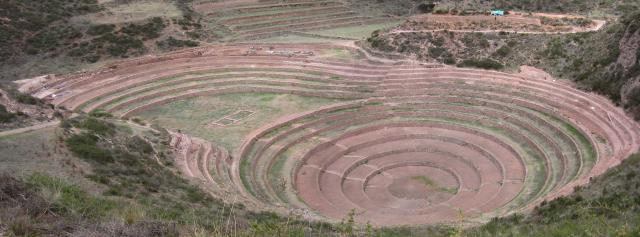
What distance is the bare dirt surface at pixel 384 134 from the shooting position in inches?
1122

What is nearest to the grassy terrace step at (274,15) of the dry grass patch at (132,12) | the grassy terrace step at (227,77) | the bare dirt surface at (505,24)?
the dry grass patch at (132,12)

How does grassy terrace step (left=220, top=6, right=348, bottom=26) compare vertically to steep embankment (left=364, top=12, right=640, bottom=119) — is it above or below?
above

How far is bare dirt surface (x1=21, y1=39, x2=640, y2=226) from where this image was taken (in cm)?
2850

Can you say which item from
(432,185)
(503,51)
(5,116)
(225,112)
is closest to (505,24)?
(503,51)

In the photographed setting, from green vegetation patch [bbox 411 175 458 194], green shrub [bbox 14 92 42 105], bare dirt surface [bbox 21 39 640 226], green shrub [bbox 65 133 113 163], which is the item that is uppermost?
green shrub [bbox 14 92 42 105]

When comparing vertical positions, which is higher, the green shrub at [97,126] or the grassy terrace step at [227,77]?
the green shrub at [97,126]

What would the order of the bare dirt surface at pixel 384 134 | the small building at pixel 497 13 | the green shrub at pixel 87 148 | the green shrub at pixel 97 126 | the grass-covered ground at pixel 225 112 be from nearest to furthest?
the green shrub at pixel 87 148 < the green shrub at pixel 97 126 < the bare dirt surface at pixel 384 134 < the grass-covered ground at pixel 225 112 < the small building at pixel 497 13

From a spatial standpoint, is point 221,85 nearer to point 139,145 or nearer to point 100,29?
point 100,29

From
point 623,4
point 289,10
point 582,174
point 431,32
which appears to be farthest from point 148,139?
point 623,4

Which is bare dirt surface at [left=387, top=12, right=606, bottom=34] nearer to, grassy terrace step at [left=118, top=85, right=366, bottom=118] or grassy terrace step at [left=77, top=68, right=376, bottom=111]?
grassy terrace step at [left=77, top=68, right=376, bottom=111]

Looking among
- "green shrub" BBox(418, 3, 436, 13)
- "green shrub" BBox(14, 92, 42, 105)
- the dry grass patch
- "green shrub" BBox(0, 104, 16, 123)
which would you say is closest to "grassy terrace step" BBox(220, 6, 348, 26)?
the dry grass patch

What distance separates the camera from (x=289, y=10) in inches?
2354

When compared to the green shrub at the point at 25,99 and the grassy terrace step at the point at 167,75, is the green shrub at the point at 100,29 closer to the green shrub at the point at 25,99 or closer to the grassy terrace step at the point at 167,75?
the grassy terrace step at the point at 167,75

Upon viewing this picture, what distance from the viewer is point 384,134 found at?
A: 36.3 meters
